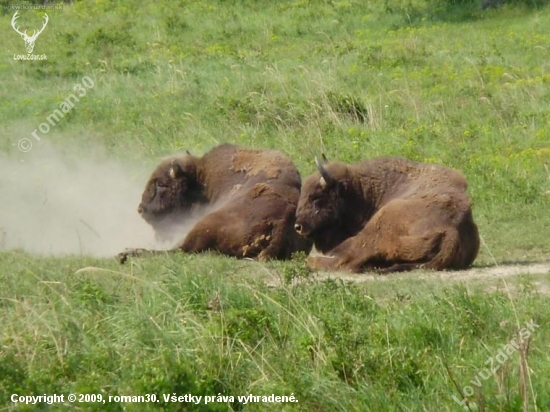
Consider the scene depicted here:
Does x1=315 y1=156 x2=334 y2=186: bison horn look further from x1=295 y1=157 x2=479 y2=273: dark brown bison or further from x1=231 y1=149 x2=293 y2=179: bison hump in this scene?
x1=231 y1=149 x2=293 y2=179: bison hump

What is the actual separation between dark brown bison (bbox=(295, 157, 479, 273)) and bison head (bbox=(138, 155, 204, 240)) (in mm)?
1580

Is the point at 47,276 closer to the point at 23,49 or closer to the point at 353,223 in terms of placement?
the point at 353,223

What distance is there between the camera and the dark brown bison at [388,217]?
35.3 ft

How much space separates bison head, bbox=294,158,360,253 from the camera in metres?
11.4

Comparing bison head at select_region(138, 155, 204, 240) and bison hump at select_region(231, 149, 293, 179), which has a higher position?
bison hump at select_region(231, 149, 293, 179)

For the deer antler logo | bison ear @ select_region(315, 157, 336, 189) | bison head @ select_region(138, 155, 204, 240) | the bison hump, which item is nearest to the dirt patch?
bison ear @ select_region(315, 157, 336, 189)

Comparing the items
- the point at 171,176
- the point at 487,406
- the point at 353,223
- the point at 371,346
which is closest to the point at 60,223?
the point at 171,176

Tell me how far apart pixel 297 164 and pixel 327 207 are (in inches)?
180

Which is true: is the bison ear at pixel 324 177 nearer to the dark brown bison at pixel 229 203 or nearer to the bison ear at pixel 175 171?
the dark brown bison at pixel 229 203

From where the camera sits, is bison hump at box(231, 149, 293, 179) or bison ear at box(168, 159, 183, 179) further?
bison ear at box(168, 159, 183, 179)

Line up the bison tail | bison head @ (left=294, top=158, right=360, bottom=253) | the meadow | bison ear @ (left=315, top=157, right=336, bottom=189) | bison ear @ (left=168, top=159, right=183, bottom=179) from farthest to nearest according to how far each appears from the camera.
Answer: bison ear @ (left=168, top=159, right=183, bottom=179)
bison ear @ (left=315, top=157, right=336, bottom=189)
bison head @ (left=294, top=158, right=360, bottom=253)
the bison tail
the meadow

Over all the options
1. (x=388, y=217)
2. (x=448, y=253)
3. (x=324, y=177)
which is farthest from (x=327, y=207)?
(x=448, y=253)

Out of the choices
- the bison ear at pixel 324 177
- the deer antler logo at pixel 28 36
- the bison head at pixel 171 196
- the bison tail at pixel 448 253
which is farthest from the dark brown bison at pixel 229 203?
the deer antler logo at pixel 28 36

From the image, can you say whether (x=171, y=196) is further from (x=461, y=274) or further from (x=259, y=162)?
(x=461, y=274)
